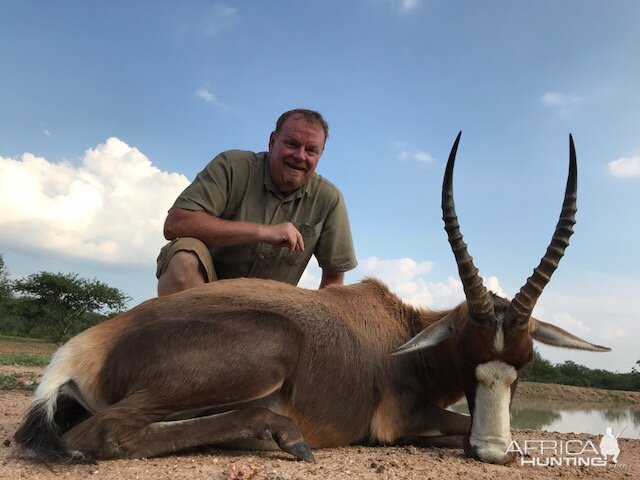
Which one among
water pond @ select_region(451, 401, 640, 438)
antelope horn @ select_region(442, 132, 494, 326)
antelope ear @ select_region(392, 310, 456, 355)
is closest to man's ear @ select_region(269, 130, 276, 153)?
antelope horn @ select_region(442, 132, 494, 326)

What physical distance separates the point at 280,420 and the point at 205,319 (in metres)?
0.84

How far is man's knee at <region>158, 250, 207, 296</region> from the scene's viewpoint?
18.8 ft

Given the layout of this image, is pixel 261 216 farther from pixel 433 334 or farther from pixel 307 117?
pixel 433 334

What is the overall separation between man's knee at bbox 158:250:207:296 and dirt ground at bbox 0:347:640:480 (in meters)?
1.76

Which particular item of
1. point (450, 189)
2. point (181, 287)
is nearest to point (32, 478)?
point (181, 287)

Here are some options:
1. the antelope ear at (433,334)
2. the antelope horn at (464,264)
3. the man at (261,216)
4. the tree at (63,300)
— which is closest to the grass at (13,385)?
the man at (261,216)

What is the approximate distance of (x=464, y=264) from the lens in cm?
453

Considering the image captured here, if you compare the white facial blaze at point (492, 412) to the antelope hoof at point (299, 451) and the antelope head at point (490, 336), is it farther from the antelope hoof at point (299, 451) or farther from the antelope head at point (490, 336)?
the antelope hoof at point (299, 451)

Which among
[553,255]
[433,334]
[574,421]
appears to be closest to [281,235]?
[433,334]

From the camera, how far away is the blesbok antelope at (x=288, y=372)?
368 centimetres

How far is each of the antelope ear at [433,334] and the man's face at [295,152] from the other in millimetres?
2483

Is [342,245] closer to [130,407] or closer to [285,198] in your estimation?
[285,198]

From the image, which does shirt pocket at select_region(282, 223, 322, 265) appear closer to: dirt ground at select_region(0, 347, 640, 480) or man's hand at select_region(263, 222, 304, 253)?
man's hand at select_region(263, 222, 304, 253)

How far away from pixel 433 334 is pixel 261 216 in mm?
2607
